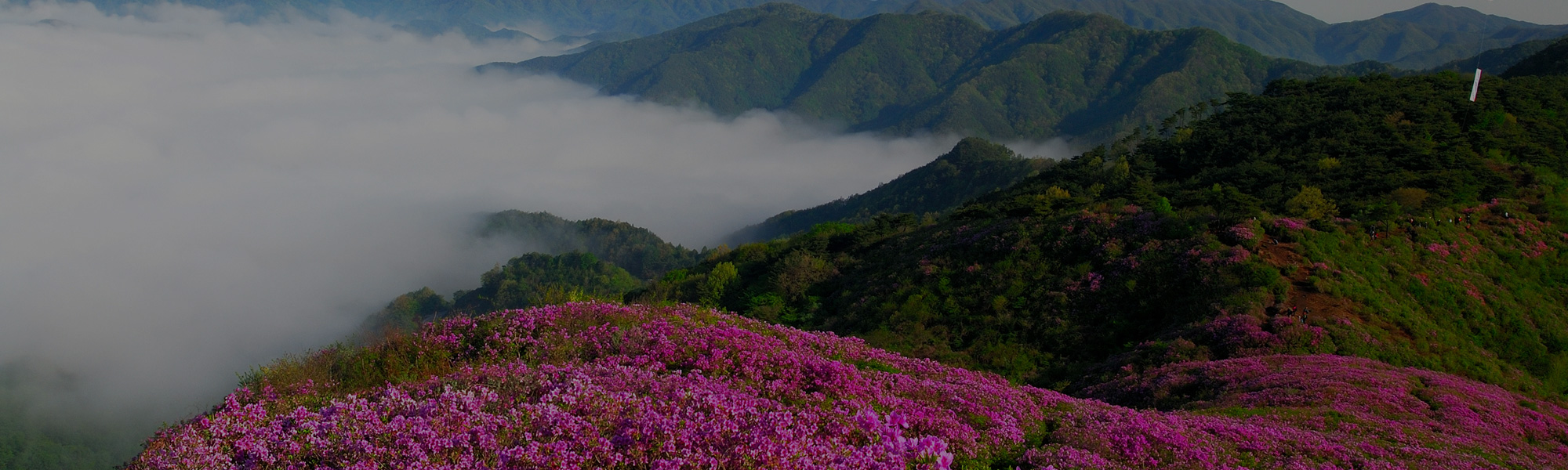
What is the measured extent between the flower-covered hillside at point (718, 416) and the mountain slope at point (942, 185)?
4044 inches

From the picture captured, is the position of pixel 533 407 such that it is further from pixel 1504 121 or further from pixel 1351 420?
pixel 1504 121

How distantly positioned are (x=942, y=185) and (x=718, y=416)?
129999 mm

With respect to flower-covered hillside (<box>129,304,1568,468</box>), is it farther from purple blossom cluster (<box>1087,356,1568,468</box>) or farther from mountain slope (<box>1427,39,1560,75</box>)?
mountain slope (<box>1427,39,1560,75</box>)

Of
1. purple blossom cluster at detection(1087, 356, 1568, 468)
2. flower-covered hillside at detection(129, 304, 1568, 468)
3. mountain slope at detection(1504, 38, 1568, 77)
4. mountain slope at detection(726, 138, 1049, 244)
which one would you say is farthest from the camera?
mountain slope at detection(726, 138, 1049, 244)

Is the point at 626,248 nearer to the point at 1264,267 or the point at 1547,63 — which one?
the point at 1547,63

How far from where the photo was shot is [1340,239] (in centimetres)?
2519

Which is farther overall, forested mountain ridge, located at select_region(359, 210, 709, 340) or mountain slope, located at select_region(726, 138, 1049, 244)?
forested mountain ridge, located at select_region(359, 210, 709, 340)

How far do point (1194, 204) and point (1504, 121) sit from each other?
65.8 ft

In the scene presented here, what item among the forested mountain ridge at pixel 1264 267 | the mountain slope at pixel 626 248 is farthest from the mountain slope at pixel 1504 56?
the mountain slope at pixel 626 248

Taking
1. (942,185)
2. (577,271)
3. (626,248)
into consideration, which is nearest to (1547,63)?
(942,185)

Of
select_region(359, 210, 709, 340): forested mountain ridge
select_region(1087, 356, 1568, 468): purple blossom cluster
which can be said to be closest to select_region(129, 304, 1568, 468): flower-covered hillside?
select_region(1087, 356, 1568, 468): purple blossom cluster

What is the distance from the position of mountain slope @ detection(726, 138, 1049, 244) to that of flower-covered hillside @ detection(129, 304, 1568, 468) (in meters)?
103

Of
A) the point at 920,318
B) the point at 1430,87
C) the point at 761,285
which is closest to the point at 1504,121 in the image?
the point at 1430,87

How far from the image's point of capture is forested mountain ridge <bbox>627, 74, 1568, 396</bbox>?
20.8 m
